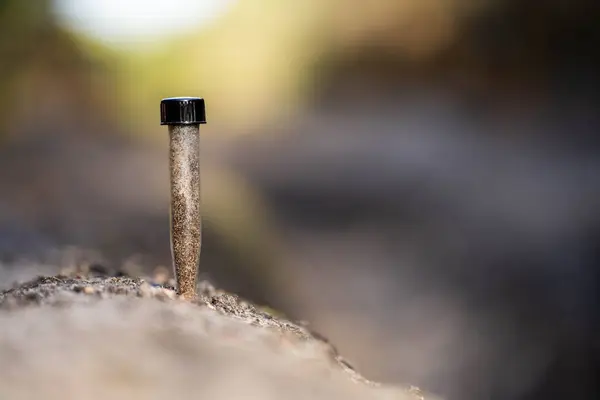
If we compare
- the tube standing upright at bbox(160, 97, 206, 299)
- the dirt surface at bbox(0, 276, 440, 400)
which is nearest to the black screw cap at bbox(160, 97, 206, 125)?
the tube standing upright at bbox(160, 97, 206, 299)

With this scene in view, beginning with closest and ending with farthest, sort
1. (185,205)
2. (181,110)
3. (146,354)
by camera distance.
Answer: (146,354) < (181,110) < (185,205)

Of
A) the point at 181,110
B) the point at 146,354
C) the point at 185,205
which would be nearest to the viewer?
the point at 146,354

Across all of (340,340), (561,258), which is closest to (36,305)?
(340,340)

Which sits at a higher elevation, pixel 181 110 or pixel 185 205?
pixel 181 110

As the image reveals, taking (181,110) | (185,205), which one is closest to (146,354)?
(185,205)

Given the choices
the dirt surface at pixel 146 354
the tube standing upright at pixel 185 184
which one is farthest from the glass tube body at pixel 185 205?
the dirt surface at pixel 146 354

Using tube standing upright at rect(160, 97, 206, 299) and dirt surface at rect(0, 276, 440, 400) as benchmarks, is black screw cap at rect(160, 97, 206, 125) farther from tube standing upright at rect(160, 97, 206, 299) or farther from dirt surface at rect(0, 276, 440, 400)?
dirt surface at rect(0, 276, 440, 400)

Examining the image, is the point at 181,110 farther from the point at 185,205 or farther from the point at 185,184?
the point at 185,205
